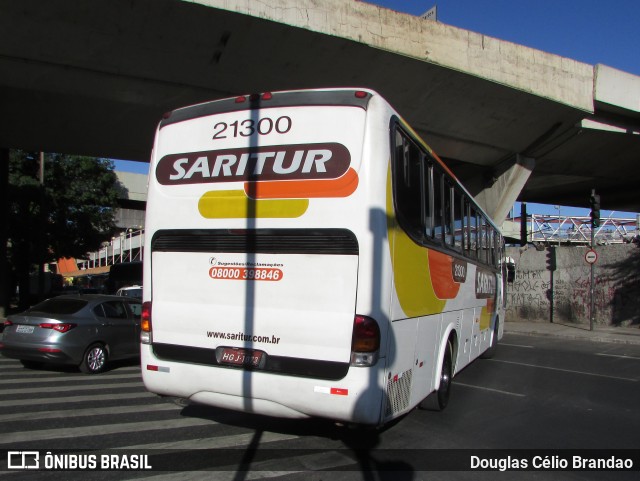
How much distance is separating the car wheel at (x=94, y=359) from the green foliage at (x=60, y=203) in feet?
55.0

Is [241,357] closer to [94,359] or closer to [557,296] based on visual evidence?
[94,359]

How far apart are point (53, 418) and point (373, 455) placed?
3.83 metres

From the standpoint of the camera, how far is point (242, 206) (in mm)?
5086

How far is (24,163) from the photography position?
2572 cm

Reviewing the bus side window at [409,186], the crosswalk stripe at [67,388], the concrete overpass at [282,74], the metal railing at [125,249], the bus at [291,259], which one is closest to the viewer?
the bus at [291,259]

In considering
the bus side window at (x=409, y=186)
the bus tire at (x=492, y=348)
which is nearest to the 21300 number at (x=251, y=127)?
the bus side window at (x=409, y=186)

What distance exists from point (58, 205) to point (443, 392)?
2409cm

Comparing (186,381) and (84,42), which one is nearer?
(186,381)

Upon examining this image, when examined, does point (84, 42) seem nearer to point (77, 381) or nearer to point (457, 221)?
point (77, 381)

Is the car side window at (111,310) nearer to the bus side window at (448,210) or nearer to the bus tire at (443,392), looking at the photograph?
the bus tire at (443,392)

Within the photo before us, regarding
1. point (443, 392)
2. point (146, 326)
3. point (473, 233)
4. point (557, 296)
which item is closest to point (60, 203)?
point (473, 233)

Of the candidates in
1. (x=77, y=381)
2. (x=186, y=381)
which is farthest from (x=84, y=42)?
(x=186, y=381)

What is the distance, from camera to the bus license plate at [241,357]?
4852 mm

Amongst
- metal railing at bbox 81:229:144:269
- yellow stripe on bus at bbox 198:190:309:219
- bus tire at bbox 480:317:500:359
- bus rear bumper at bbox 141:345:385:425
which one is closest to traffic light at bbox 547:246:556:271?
bus tire at bbox 480:317:500:359
